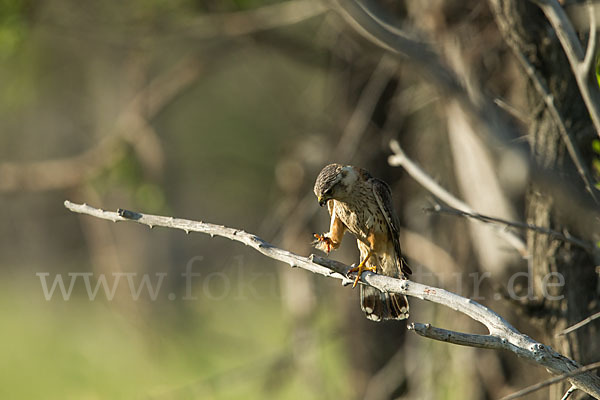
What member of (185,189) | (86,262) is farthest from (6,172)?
→ (185,189)

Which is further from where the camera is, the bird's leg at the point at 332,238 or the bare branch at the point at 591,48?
the bird's leg at the point at 332,238

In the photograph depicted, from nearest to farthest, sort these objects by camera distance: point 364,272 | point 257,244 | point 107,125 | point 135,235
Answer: point 257,244, point 364,272, point 107,125, point 135,235

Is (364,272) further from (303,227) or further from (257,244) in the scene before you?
(303,227)

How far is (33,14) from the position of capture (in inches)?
213

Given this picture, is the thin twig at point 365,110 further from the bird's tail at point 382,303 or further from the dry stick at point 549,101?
the bird's tail at point 382,303

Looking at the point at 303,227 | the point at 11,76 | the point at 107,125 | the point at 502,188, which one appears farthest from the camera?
the point at 107,125

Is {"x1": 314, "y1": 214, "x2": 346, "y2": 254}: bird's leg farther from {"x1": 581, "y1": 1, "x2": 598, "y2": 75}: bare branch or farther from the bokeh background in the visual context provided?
{"x1": 581, "y1": 1, "x2": 598, "y2": 75}: bare branch

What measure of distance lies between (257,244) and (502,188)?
2178 mm

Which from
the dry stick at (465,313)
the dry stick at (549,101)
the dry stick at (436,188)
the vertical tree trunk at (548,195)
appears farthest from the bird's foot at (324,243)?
the dry stick at (549,101)

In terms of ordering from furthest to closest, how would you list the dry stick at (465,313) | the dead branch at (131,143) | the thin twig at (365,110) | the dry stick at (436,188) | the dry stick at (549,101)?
the dead branch at (131,143), the thin twig at (365,110), the dry stick at (436,188), the dry stick at (549,101), the dry stick at (465,313)

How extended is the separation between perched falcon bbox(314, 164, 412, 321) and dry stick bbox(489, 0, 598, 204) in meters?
0.72

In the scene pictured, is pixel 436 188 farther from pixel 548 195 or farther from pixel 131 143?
pixel 131 143

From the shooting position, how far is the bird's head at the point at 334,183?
259 centimetres

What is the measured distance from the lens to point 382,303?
2.76 m
